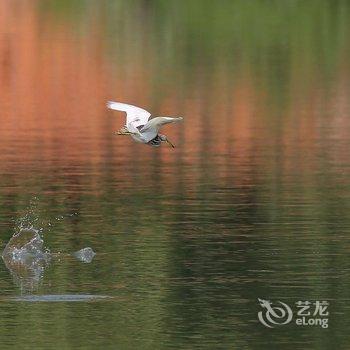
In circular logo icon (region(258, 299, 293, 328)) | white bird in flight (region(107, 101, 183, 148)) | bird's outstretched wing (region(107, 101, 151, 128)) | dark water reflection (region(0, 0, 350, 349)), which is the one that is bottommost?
circular logo icon (region(258, 299, 293, 328))

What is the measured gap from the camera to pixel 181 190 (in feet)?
114

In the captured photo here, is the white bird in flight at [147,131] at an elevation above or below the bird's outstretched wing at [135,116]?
below

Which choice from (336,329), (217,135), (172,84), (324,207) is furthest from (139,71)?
(336,329)

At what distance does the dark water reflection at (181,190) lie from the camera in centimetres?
2308

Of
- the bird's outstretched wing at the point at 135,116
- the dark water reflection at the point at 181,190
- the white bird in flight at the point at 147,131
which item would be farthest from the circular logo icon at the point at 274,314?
the bird's outstretched wing at the point at 135,116

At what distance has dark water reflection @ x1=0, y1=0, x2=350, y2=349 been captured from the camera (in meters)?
23.1

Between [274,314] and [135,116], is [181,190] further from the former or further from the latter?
[135,116]

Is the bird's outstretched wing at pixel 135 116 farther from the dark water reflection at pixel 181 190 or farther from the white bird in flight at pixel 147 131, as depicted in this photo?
the dark water reflection at pixel 181 190

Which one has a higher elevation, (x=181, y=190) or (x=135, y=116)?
(x=135, y=116)

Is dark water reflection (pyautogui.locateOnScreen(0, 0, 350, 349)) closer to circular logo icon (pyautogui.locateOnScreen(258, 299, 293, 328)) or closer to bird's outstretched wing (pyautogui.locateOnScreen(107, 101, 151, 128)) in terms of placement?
circular logo icon (pyautogui.locateOnScreen(258, 299, 293, 328))

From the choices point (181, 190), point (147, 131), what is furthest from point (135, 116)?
point (181, 190)

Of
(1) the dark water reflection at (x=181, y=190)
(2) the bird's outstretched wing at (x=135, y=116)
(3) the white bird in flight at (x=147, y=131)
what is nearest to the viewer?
(3) the white bird in flight at (x=147, y=131)

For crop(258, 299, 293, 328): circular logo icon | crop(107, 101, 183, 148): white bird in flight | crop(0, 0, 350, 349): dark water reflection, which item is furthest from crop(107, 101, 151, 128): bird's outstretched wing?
crop(258, 299, 293, 328): circular logo icon

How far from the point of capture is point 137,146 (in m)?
42.1
